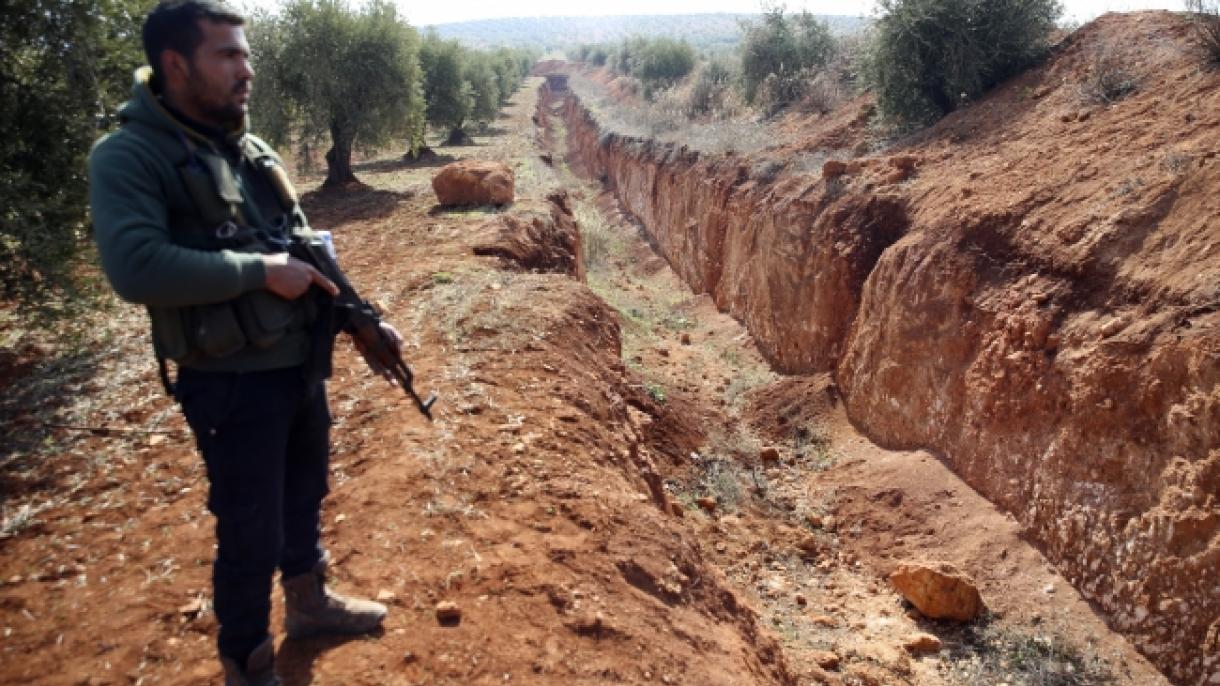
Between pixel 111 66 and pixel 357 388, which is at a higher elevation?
pixel 111 66

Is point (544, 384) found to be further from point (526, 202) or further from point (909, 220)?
point (526, 202)

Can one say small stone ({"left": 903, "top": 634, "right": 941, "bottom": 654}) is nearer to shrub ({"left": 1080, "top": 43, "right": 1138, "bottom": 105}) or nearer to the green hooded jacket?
the green hooded jacket

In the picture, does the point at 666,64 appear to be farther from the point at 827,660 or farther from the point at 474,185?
the point at 827,660

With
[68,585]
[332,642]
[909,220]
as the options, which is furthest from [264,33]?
[332,642]

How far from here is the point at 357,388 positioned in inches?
189

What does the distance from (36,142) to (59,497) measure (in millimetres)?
3115

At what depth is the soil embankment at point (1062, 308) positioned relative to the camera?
411 centimetres

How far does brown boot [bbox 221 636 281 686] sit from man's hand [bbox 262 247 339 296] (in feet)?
3.53

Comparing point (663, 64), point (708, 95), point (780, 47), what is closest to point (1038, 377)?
point (780, 47)

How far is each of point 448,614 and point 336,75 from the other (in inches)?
473

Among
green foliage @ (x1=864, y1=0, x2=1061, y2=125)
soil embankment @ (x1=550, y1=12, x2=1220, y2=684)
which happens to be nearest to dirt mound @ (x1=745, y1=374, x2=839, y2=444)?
soil embankment @ (x1=550, y1=12, x2=1220, y2=684)

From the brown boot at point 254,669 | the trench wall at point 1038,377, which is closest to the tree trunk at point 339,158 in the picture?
the trench wall at point 1038,377

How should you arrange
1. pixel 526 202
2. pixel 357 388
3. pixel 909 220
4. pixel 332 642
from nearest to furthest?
pixel 332 642, pixel 357 388, pixel 909 220, pixel 526 202

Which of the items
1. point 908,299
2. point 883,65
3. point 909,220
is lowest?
point 908,299
